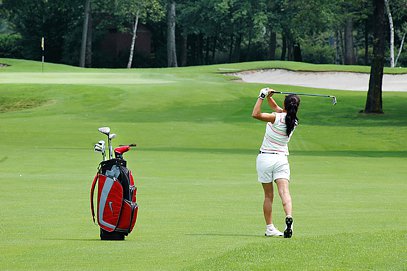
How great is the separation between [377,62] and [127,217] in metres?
32.7

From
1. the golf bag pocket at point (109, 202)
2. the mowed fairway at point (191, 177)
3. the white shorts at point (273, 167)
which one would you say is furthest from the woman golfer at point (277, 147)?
the golf bag pocket at point (109, 202)

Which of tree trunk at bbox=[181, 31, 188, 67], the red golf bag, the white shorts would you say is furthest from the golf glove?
tree trunk at bbox=[181, 31, 188, 67]

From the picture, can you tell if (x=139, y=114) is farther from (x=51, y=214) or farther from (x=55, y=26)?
(x=55, y=26)

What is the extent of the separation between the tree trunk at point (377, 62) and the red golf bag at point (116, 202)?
1256 inches

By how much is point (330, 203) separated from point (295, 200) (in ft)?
2.82

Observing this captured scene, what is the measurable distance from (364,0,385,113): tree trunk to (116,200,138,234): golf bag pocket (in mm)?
31986

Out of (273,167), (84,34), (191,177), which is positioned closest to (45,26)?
(84,34)

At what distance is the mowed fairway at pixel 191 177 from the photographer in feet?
38.3

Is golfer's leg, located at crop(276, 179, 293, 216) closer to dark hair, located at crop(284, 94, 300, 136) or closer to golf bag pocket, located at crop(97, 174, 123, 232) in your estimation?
dark hair, located at crop(284, 94, 300, 136)

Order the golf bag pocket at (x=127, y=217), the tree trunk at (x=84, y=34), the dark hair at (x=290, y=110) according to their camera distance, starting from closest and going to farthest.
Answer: the golf bag pocket at (x=127, y=217) < the dark hair at (x=290, y=110) < the tree trunk at (x=84, y=34)

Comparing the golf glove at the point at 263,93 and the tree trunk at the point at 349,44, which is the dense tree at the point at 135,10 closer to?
the tree trunk at the point at 349,44

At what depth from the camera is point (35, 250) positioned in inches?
477

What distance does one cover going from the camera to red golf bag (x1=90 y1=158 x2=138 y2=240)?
43.4 ft

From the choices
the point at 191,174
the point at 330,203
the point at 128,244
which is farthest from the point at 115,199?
the point at 191,174
